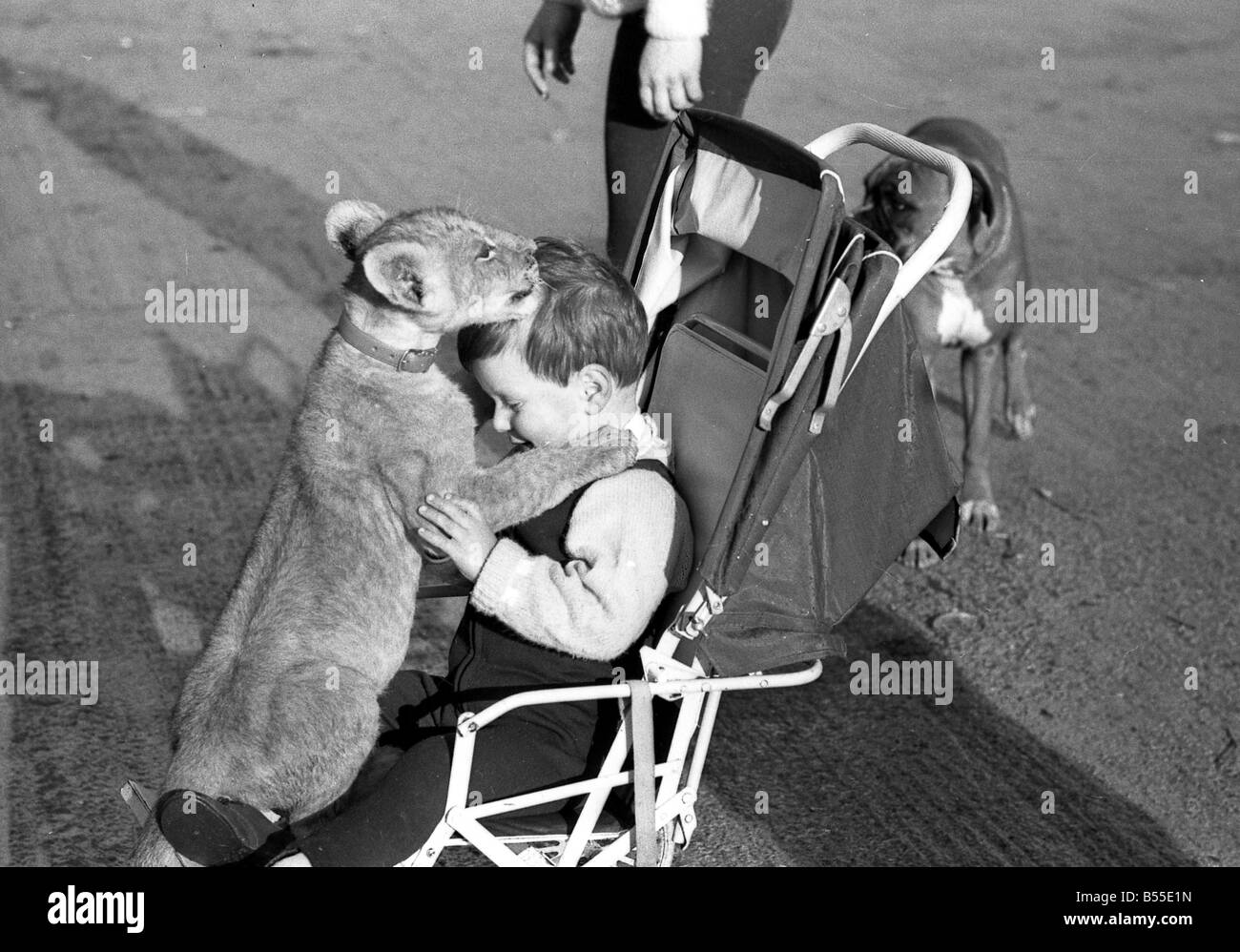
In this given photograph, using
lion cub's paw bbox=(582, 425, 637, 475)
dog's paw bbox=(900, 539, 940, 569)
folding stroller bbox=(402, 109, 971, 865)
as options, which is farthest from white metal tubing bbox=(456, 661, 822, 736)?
dog's paw bbox=(900, 539, 940, 569)

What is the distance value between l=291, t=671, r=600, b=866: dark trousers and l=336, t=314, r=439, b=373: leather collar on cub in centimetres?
69

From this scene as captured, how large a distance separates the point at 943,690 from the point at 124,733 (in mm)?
2262

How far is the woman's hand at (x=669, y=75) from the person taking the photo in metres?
4.06

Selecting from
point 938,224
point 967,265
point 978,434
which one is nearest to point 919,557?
point 978,434

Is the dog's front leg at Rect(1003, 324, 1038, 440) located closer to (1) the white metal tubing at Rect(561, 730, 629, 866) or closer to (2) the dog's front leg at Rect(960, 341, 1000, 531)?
(2) the dog's front leg at Rect(960, 341, 1000, 531)

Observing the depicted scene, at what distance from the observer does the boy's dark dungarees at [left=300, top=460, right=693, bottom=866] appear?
2.75 metres

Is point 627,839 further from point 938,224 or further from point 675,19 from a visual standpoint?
point 675,19

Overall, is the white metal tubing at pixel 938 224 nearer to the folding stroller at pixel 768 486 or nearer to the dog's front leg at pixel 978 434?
the folding stroller at pixel 768 486

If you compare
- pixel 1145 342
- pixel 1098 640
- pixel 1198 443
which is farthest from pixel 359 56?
pixel 1098 640

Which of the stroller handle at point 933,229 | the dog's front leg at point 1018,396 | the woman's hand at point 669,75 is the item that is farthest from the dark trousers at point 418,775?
the dog's front leg at point 1018,396

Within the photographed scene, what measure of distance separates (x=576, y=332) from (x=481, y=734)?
0.82m

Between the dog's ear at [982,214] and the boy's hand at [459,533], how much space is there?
275 cm

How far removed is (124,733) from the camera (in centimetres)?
402

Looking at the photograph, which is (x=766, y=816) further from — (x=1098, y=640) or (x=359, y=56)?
(x=359, y=56)
